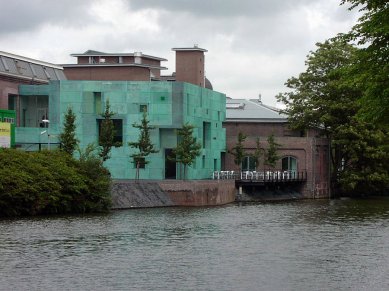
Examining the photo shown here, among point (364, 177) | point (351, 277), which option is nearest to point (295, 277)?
point (351, 277)

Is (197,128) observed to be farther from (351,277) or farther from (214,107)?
(351,277)

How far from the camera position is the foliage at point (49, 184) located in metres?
62.7

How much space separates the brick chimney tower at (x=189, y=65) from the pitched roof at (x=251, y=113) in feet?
49.5

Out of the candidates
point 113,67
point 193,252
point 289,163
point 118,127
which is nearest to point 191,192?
point 118,127

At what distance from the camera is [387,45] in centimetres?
3788

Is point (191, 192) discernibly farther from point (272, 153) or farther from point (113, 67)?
point (113, 67)

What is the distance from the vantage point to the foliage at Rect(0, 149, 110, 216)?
62.7m

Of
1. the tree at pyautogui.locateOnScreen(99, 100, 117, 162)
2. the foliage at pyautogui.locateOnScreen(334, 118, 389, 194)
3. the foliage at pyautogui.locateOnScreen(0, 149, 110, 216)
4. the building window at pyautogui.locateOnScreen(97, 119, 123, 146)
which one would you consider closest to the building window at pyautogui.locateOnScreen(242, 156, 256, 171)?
the foliage at pyautogui.locateOnScreen(334, 118, 389, 194)

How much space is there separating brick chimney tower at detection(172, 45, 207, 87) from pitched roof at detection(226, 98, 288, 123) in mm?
15079

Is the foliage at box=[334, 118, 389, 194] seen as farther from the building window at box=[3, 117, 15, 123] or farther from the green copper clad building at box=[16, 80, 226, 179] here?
the building window at box=[3, 117, 15, 123]

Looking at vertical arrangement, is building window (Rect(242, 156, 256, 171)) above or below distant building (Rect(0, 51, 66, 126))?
below

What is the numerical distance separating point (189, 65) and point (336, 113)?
15.8 metres

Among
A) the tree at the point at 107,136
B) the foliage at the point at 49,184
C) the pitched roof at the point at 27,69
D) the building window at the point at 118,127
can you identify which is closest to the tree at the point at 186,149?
the tree at the point at 107,136

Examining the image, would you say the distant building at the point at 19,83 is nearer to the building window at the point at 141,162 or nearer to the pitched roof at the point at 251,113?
the building window at the point at 141,162
